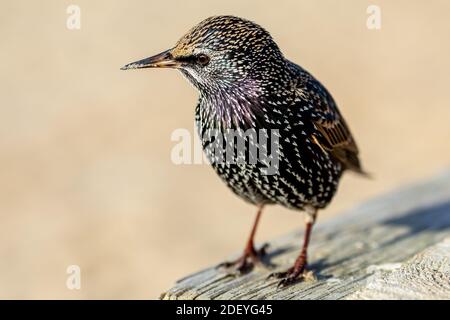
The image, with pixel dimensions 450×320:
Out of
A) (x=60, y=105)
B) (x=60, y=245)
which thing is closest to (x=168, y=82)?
(x=60, y=105)

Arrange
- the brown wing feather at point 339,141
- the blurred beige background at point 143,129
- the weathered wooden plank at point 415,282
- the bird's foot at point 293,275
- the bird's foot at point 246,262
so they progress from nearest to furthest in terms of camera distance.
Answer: the weathered wooden plank at point 415,282 → the bird's foot at point 293,275 → the bird's foot at point 246,262 → the brown wing feather at point 339,141 → the blurred beige background at point 143,129

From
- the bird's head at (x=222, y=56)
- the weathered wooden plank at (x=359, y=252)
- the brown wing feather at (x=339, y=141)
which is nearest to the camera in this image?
the weathered wooden plank at (x=359, y=252)

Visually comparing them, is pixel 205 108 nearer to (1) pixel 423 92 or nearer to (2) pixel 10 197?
(2) pixel 10 197

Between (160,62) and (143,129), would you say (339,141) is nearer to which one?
(160,62)
